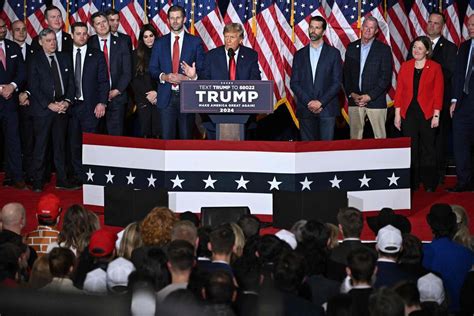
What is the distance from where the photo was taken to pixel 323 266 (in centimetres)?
779

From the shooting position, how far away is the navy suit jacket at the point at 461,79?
1434 cm

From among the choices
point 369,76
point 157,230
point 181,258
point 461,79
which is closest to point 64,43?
point 369,76

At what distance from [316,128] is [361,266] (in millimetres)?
8052

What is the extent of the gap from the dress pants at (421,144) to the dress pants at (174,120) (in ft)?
8.99

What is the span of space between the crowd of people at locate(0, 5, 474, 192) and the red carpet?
0.21m

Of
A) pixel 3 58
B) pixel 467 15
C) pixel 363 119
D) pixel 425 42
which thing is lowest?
pixel 363 119

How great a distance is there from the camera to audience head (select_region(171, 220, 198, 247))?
763cm

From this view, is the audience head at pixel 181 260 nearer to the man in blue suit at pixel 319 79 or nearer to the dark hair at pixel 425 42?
the man in blue suit at pixel 319 79

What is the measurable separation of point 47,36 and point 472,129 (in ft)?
18.1

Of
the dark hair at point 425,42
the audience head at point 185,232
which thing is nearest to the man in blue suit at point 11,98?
the dark hair at point 425,42

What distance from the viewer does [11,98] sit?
14922 millimetres

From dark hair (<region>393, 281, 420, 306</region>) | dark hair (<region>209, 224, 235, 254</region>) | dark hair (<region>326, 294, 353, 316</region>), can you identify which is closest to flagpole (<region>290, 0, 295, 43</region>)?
dark hair (<region>209, 224, 235, 254</region>)

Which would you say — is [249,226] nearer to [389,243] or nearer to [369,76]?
[389,243]

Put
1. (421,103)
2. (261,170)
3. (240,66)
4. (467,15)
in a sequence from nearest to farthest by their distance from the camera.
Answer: (261,170)
(240,66)
(421,103)
(467,15)
